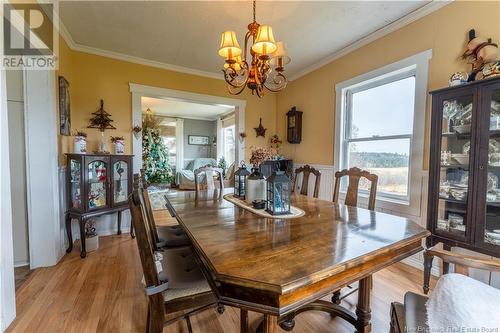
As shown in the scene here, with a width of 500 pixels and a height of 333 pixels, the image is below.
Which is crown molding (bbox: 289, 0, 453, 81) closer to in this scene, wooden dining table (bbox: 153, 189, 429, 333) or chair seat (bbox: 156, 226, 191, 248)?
wooden dining table (bbox: 153, 189, 429, 333)

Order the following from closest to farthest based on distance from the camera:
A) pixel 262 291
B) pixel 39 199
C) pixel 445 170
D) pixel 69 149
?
pixel 262 291, pixel 445 170, pixel 39 199, pixel 69 149

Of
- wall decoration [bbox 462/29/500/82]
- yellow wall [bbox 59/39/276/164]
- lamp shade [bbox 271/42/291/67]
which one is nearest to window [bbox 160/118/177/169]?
yellow wall [bbox 59/39/276/164]

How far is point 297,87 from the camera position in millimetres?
4098

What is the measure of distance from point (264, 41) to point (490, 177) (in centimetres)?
203

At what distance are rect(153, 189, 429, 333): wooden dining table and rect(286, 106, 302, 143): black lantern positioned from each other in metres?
2.50

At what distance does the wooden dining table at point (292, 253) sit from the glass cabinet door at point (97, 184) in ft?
5.63

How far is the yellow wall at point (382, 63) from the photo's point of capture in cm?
201

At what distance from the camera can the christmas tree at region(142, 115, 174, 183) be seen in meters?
6.66

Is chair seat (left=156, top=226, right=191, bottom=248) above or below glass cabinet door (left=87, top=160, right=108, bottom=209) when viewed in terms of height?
below

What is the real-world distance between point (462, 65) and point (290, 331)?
2669 mm

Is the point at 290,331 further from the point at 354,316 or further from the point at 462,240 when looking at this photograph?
the point at 462,240

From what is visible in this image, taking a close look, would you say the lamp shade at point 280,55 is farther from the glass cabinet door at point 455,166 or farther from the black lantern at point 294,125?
the black lantern at point 294,125

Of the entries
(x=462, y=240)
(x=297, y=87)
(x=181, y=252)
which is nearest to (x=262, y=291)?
(x=181, y=252)

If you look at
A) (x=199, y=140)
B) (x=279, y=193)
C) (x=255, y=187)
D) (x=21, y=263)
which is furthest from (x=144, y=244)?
(x=199, y=140)
